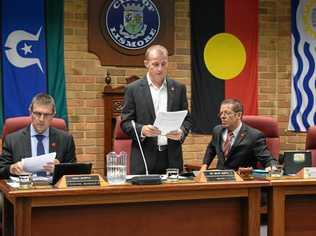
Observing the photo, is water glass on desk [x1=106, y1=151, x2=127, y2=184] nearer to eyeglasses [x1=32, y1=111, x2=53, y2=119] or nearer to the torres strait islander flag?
eyeglasses [x1=32, y1=111, x2=53, y2=119]

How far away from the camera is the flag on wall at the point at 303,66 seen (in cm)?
580

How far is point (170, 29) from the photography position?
18.1 ft

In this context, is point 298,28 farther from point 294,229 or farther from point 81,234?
point 81,234

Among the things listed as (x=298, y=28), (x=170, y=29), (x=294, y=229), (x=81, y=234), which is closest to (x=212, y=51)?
(x=170, y=29)

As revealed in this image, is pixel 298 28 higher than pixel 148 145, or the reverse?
pixel 298 28

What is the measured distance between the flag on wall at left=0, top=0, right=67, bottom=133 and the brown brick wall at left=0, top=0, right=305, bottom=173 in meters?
0.11

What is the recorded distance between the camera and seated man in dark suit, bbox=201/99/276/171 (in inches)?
150

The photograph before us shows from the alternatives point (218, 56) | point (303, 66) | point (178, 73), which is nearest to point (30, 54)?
point (178, 73)

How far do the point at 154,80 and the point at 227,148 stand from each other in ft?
2.54

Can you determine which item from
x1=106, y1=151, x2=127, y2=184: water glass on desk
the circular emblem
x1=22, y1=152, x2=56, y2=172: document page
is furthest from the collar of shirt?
the circular emblem

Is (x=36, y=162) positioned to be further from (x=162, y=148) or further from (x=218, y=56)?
(x=218, y=56)

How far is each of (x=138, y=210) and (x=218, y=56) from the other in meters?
3.13

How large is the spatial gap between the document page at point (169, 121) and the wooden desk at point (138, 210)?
0.42 metres

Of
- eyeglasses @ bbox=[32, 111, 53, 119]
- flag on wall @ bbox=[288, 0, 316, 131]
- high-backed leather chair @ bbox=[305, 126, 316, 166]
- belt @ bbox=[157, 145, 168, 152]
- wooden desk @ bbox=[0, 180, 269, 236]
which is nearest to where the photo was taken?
wooden desk @ bbox=[0, 180, 269, 236]
